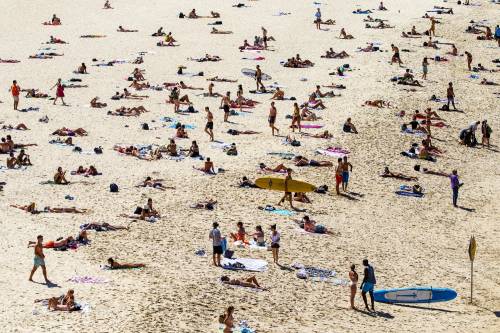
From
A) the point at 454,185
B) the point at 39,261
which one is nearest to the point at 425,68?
the point at 454,185

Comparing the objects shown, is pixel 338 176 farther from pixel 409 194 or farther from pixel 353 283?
pixel 353 283

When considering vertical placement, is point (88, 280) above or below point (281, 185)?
above

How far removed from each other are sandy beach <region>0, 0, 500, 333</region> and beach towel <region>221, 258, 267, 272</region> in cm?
27

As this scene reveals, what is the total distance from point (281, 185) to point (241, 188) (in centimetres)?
144

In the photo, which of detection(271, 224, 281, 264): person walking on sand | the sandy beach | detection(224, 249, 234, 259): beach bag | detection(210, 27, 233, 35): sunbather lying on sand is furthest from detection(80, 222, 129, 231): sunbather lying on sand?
detection(210, 27, 233, 35): sunbather lying on sand

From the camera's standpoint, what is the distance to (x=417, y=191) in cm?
3697

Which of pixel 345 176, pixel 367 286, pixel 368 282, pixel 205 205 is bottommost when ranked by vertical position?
pixel 205 205

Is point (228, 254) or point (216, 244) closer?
point (216, 244)

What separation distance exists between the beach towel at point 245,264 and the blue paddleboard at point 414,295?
3.15 meters

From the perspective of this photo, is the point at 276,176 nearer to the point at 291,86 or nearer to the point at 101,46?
the point at 291,86

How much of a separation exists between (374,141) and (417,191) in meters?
6.32

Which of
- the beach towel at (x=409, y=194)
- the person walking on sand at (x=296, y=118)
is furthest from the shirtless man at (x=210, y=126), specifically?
Result: the beach towel at (x=409, y=194)

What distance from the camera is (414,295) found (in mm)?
27078

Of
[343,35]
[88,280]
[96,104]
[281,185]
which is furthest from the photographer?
[343,35]
